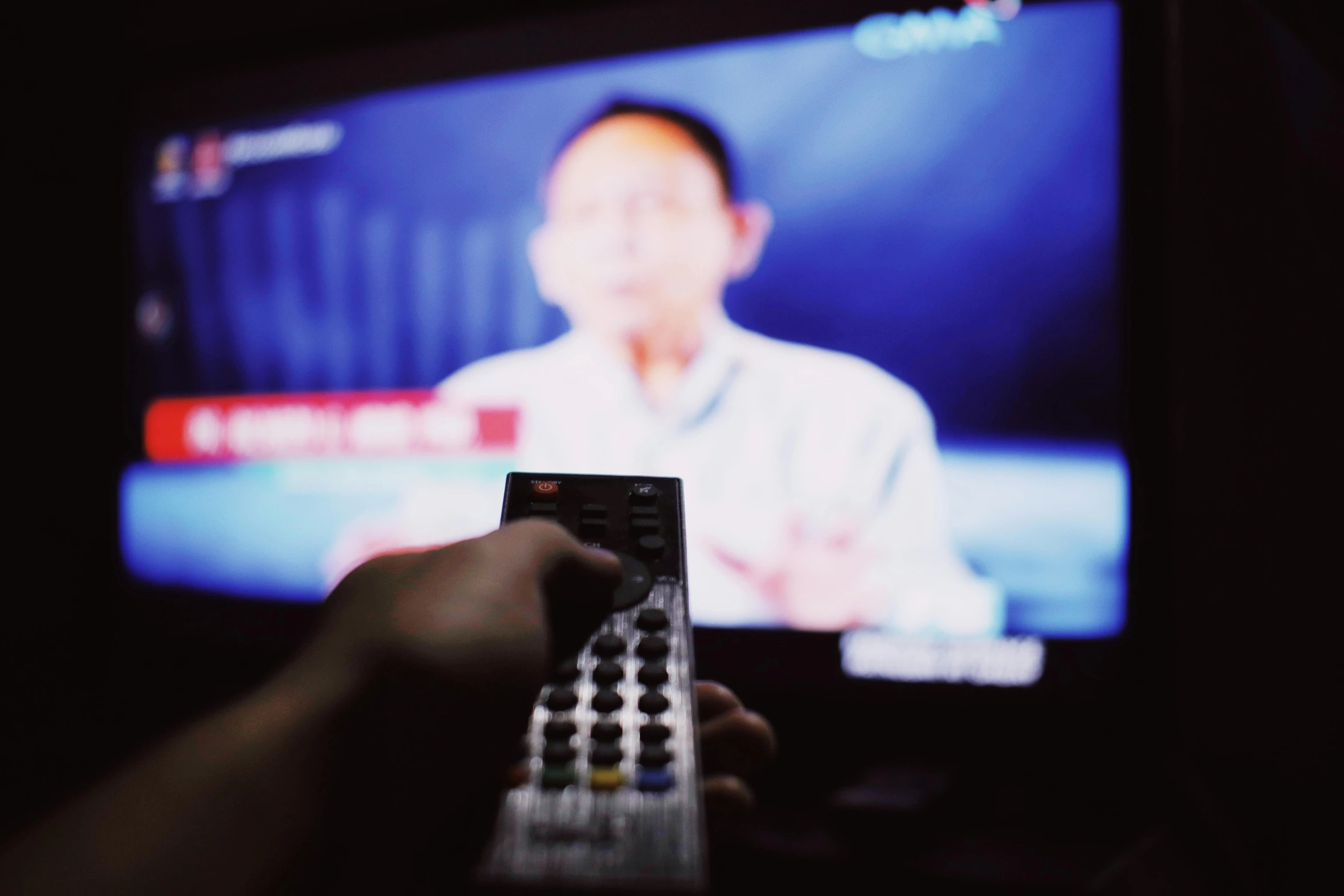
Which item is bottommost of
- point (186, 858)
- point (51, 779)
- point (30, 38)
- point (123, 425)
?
point (51, 779)

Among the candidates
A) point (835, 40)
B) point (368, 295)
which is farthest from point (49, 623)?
point (835, 40)

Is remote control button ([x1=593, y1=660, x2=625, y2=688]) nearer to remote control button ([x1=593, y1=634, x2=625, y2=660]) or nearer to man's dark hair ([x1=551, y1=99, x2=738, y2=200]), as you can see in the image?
remote control button ([x1=593, y1=634, x2=625, y2=660])

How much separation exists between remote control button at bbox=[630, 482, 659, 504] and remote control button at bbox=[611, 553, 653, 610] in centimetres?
4

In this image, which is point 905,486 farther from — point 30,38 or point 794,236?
point 30,38

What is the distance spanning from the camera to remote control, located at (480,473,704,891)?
0.32 m

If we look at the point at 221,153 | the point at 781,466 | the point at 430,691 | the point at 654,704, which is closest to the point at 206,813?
the point at 430,691

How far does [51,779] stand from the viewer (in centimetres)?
107

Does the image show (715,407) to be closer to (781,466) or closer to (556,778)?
(781,466)

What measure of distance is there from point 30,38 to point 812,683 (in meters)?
1.30

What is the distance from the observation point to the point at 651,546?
48 cm

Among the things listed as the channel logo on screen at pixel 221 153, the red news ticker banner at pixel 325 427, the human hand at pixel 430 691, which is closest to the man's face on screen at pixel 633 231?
the red news ticker banner at pixel 325 427

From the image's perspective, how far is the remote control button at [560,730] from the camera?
393 millimetres

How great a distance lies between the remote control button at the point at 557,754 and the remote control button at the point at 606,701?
0.08 feet

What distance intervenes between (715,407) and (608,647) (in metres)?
0.45
